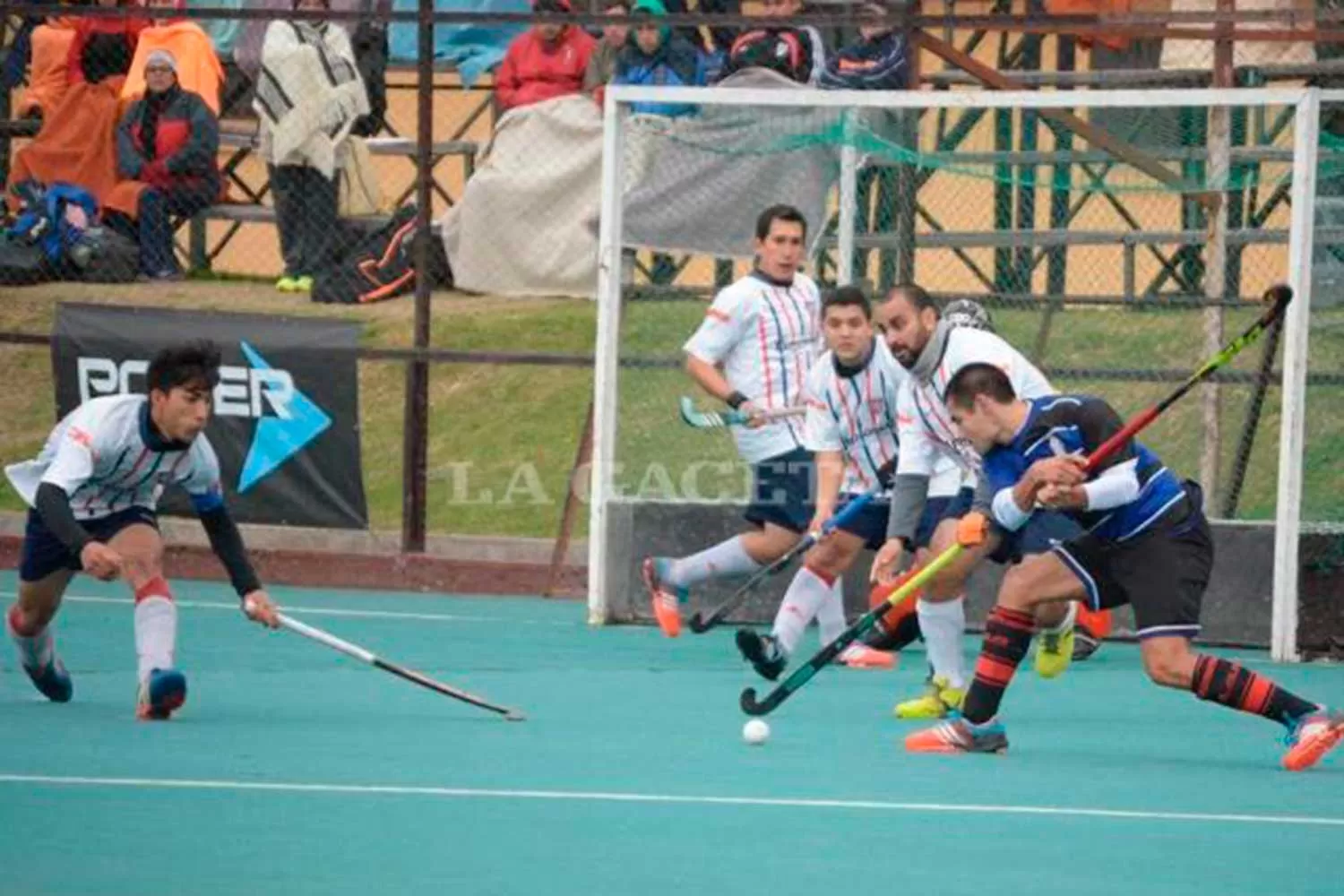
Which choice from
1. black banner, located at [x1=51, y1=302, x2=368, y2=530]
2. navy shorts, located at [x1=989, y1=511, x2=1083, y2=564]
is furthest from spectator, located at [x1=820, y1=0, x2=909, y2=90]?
navy shorts, located at [x1=989, y1=511, x2=1083, y2=564]

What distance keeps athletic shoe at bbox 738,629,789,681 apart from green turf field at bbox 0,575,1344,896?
15 cm

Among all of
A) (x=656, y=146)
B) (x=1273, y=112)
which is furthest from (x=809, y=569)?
(x=1273, y=112)

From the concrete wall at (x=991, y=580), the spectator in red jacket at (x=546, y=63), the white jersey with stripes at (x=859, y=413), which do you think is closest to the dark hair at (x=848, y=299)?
the white jersey with stripes at (x=859, y=413)

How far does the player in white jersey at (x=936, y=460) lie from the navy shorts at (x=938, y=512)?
0.19 metres

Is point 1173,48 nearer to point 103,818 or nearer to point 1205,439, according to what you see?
point 1205,439

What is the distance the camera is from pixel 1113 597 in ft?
34.3

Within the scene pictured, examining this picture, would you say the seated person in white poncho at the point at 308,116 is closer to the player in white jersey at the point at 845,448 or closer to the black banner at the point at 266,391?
the black banner at the point at 266,391

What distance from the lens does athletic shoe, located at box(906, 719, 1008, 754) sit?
1055 cm

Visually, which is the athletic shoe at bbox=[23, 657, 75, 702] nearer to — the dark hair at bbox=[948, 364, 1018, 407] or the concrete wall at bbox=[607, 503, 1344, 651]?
the dark hair at bbox=[948, 364, 1018, 407]

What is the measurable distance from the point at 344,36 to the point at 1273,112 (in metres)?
5.37

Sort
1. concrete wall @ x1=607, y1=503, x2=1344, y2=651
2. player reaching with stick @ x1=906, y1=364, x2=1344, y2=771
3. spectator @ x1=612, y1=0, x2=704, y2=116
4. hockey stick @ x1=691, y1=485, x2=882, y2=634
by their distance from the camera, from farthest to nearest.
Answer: spectator @ x1=612, y1=0, x2=704, y2=116
concrete wall @ x1=607, y1=503, x2=1344, y2=651
hockey stick @ x1=691, y1=485, x2=882, y2=634
player reaching with stick @ x1=906, y1=364, x2=1344, y2=771

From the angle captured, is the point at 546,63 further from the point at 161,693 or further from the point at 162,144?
the point at 161,693

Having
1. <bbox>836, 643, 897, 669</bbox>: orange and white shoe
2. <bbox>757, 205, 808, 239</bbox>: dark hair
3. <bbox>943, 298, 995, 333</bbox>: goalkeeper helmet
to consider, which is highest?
<bbox>757, 205, 808, 239</bbox>: dark hair

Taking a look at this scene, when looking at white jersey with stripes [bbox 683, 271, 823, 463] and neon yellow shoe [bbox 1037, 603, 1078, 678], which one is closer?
neon yellow shoe [bbox 1037, 603, 1078, 678]
